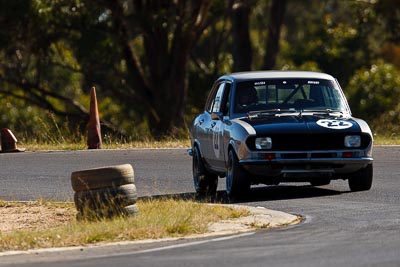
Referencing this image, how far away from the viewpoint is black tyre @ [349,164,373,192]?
15898 millimetres

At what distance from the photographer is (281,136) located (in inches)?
608

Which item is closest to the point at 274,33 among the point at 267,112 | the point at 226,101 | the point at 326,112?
the point at 226,101

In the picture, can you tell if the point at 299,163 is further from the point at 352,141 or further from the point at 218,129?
the point at 218,129

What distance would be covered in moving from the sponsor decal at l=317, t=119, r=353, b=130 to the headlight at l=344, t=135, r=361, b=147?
0.42 ft

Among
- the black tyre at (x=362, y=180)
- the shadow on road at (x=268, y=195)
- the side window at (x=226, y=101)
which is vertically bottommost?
the shadow on road at (x=268, y=195)

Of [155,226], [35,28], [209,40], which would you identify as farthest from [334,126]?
[209,40]

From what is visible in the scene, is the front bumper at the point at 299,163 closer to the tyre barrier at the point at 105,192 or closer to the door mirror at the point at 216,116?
the door mirror at the point at 216,116

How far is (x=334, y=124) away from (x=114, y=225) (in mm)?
3993

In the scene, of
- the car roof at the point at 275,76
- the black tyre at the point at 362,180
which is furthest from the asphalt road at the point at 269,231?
the car roof at the point at 275,76

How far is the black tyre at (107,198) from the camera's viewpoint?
13.1 meters

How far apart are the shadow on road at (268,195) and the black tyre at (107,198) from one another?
2.36m

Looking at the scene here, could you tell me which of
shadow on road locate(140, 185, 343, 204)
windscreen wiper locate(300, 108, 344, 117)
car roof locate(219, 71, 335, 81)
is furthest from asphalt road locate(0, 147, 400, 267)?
car roof locate(219, 71, 335, 81)

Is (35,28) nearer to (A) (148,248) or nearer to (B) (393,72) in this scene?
(B) (393,72)

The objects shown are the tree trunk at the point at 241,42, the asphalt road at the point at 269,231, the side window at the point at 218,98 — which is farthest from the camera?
the tree trunk at the point at 241,42
